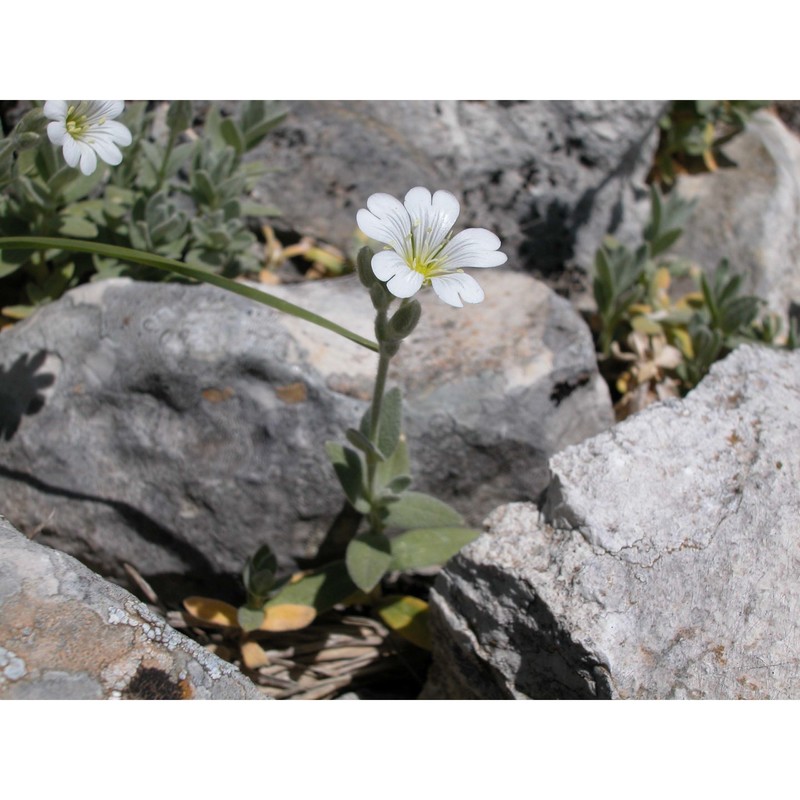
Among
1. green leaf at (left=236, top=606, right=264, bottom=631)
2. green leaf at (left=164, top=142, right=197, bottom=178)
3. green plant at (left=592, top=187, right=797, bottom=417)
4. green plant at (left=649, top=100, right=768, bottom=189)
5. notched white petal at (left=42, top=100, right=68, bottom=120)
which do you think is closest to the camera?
notched white petal at (left=42, top=100, right=68, bottom=120)

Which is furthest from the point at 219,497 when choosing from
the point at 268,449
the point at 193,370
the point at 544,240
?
the point at 544,240

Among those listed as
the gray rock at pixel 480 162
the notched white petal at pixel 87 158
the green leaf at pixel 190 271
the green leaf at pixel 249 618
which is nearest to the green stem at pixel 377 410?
the green leaf at pixel 190 271

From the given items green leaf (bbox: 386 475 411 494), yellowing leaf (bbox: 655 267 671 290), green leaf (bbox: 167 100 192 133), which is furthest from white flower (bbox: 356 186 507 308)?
yellowing leaf (bbox: 655 267 671 290)

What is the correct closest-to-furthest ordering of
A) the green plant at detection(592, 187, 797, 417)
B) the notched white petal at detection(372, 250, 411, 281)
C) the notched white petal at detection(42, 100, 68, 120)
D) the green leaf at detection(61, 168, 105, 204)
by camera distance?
1. the notched white petal at detection(372, 250, 411, 281)
2. the notched white petal at detection(42, 100, 68, 120)
3. the green leaf at detection(61, 168, 105, 204)
4. the green plant at detection(592, 187, 797, 417)

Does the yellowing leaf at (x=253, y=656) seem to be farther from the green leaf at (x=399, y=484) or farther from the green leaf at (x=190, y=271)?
the green leaf at (x=190, y=271)

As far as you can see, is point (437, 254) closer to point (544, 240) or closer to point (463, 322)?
point (463, 322)

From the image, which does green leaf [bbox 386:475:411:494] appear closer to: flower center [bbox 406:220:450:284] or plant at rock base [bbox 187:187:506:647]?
plant at rock base [bbox 187:187:506:647]
